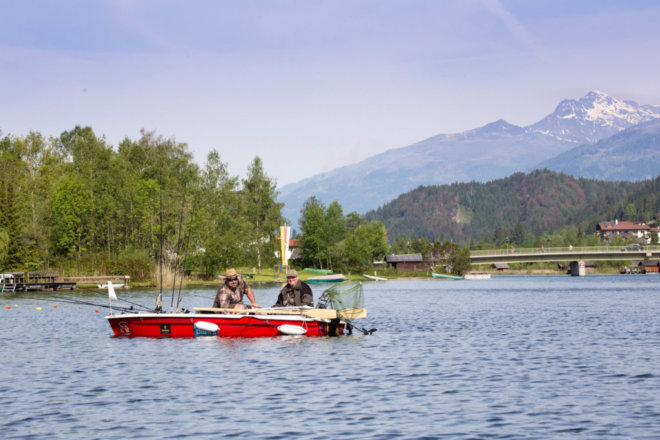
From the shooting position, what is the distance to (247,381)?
24391 mm

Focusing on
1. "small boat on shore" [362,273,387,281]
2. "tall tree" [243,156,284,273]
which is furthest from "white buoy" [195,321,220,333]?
"small boat on shore" [362,273,387,281]

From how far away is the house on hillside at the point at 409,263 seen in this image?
Answer: 194m

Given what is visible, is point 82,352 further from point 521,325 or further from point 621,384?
point 521,325

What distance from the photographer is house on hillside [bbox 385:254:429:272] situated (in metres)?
194

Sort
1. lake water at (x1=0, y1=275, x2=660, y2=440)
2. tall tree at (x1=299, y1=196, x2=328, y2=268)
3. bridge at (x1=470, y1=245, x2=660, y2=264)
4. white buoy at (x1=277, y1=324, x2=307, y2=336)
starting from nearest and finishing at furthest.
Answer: lake water at (x1=0, y1=275, x2=660, y2=440) → white buoy at (x1=277, y1=324, x2=307, y2=336) → bridge at (x1=470, y1=245, x2=660, y2=264) → tall tree at (x1=299, y1=196, x2=328, y2=268)

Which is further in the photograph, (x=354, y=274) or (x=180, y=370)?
(x=354, y=274)

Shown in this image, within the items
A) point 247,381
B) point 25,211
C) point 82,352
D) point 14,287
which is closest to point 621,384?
point 247,381

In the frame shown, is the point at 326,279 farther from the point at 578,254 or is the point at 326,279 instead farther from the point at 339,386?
the point at 339,386

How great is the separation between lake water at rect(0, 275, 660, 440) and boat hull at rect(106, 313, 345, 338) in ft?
2.16

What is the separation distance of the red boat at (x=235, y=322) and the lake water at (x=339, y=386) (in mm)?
634

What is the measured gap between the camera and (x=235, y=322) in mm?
34125

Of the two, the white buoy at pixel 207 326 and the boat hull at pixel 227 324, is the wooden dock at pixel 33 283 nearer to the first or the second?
the boat hull at pixel 227 324

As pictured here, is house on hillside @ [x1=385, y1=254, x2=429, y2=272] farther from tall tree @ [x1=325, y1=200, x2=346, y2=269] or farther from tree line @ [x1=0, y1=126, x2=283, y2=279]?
tree line @ [x1=0, y1=126, x2=283, y2=279]

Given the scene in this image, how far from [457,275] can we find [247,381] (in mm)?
168028
